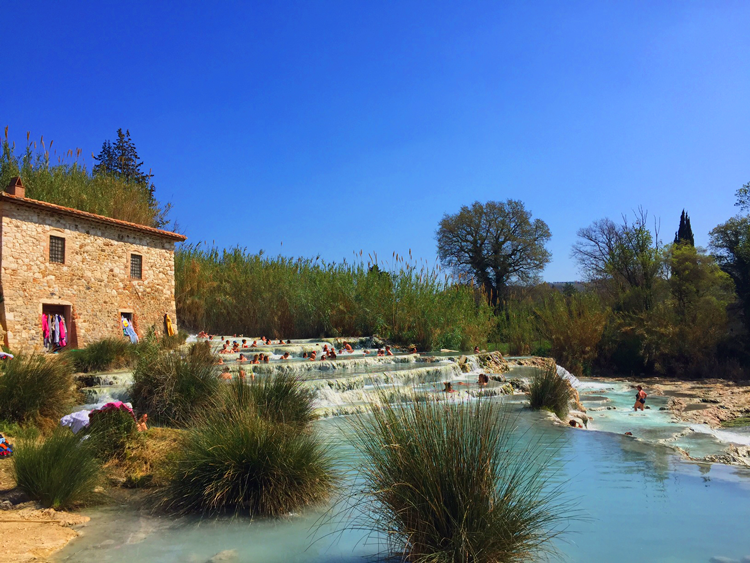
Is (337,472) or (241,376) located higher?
(241,376)

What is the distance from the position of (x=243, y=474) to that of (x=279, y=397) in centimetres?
209

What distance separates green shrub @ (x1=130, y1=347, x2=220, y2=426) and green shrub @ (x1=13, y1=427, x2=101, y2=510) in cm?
238

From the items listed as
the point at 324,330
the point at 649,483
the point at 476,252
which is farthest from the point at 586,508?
the point at 476,252

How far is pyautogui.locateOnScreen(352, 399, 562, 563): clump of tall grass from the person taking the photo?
2787 mm

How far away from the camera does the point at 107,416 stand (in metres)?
5.34

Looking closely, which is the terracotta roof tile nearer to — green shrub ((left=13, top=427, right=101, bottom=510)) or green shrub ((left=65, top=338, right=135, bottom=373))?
green shrub ((left=65, top=338, right=135, bottom=373))

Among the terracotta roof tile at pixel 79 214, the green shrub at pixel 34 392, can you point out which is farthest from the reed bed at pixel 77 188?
the green shrub at pixel 34 392

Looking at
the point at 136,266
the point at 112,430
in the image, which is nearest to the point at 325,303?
the point at 136,266

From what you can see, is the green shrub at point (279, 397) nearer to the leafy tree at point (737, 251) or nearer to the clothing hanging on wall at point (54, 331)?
the clothing hanging on wall at point (54, 331)

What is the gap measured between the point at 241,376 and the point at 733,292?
1969cm

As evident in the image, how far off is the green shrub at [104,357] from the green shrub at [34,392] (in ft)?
9.63

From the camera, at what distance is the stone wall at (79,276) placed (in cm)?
1238

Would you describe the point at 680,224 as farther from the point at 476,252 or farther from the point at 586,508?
the point at 586,508

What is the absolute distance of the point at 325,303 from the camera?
1884 centimetres
